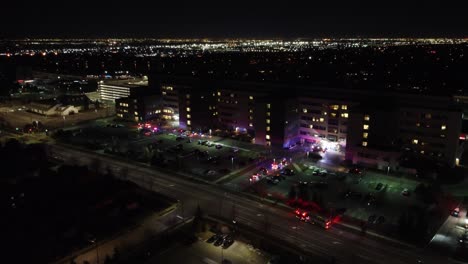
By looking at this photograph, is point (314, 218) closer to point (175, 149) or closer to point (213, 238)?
point (213, 238)

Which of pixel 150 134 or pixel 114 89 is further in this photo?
pixel 114 89

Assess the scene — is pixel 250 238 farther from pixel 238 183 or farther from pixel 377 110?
pixel 377 110

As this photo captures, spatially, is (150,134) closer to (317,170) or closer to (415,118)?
(317,170)

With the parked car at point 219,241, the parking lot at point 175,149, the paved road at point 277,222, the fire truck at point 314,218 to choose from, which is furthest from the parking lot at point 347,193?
the parked car at point 219,241

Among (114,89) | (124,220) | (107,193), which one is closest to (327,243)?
(124,220)

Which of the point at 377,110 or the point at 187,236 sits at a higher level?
the point at 377,110

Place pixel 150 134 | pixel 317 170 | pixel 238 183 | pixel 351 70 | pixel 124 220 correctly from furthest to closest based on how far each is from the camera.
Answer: pixel 351 70, pixel 150 134, pixel 317 170, pixel 238 183, pixel 124 220

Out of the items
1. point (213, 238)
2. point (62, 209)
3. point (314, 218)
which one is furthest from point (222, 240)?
point (62, 209)

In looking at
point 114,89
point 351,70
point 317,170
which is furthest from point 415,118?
point 351,70

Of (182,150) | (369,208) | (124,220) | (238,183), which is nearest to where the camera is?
(124,220)
